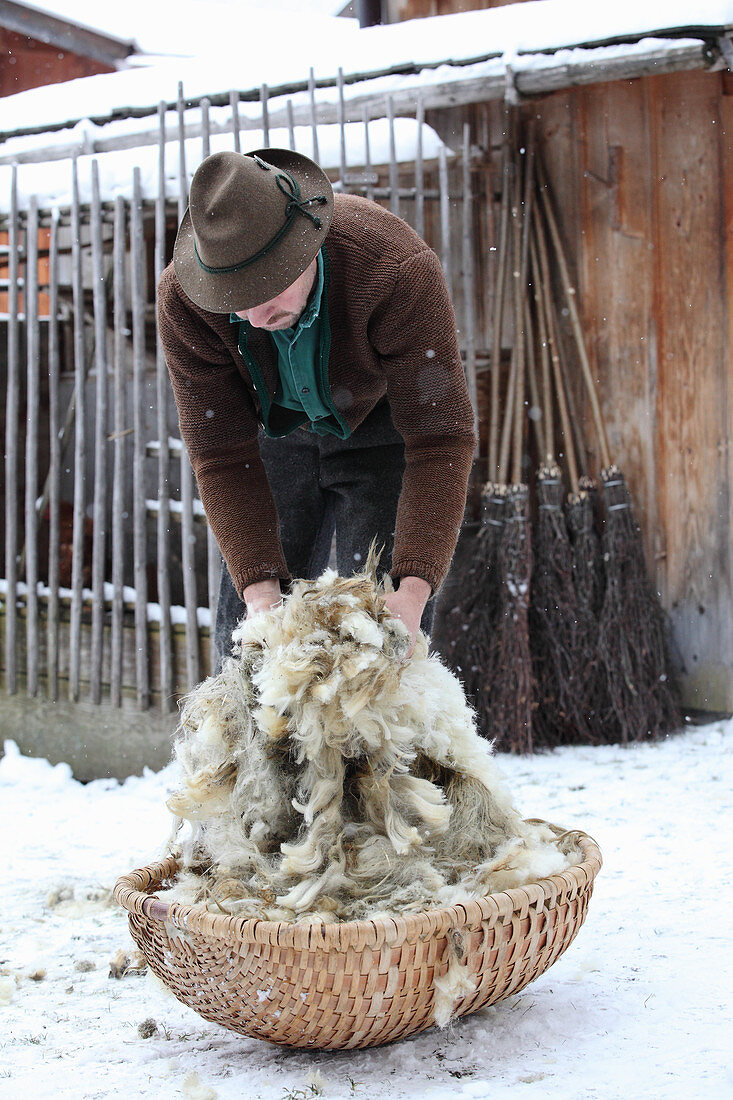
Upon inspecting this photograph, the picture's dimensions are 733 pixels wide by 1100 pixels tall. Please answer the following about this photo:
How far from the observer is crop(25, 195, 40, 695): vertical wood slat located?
3902mm

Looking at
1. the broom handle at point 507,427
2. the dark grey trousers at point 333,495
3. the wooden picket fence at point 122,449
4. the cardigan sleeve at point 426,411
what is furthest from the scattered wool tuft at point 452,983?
the broom handle at point 507,427

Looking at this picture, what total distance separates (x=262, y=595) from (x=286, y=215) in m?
0.75

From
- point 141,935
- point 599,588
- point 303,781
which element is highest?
point 599,588

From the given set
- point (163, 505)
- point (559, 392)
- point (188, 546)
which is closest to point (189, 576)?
point (188, 546)

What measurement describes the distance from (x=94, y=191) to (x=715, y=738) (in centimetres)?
316

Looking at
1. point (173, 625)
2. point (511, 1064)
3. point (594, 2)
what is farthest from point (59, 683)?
point (594, 2)

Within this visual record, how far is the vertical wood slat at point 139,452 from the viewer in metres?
3.71

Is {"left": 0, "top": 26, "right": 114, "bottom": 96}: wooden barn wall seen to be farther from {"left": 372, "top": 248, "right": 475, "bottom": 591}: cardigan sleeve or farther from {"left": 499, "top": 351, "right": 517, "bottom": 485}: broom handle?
{"left": 372, "top": 248, "right": 475, "bottom": 591}: cardigan sleeve

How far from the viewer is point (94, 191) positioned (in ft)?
12.3

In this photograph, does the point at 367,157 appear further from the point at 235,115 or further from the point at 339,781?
the point at 339,781

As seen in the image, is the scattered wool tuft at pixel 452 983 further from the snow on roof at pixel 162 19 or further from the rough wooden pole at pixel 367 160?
the snow on roof at pixel 162 19

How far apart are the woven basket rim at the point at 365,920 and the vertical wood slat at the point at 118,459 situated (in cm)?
216

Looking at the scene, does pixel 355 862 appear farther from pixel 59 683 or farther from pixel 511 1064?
pixel 59 683

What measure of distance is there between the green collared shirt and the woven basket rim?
3.35 feet
